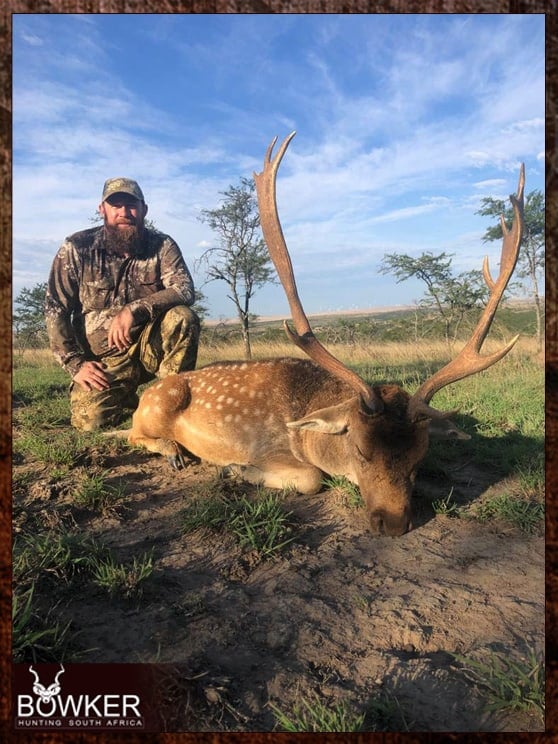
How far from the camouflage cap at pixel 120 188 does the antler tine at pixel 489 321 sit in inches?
151

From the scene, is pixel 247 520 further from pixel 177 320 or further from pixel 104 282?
pixel 104 282

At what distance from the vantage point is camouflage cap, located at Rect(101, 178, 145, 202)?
5.27 m

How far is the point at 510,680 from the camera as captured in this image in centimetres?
161

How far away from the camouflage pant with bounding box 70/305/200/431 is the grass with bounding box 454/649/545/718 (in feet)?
14.2

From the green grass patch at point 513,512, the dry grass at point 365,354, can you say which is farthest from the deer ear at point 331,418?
the dry grass at point 365,354

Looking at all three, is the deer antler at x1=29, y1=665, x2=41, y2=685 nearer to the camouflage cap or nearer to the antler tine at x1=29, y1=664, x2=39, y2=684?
the antler tine at x1=29, y1=664, x2=39, y2=684

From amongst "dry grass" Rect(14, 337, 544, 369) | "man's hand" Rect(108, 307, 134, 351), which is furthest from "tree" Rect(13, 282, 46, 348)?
"man's hand" Rect(108, 307, 134, 351)

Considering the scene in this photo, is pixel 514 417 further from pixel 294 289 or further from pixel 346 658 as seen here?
pixel 346 658

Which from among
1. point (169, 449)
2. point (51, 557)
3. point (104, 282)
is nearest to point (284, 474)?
point (169, 449)

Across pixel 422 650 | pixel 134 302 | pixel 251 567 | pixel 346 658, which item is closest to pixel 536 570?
pixel 422 650

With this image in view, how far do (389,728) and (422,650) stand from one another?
44 centimetres

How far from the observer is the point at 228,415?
13.7 ft

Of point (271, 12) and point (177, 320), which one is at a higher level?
point (271, 12)

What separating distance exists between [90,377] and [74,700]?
411 centimetres
